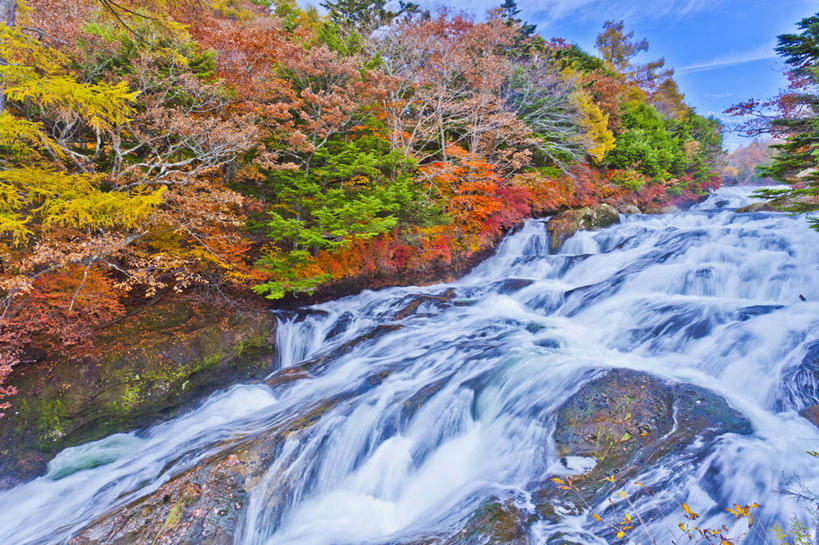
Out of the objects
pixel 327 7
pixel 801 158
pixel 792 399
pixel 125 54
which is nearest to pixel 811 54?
pixel 801 158

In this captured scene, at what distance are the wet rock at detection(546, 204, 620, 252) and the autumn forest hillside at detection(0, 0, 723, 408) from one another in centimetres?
130

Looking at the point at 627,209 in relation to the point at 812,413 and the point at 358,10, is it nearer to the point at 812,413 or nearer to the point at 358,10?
the point at 812,413

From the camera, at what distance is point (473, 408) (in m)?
5.16

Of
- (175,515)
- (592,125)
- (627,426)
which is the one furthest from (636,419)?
(592,125)

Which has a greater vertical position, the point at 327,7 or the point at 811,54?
the point at 327,7

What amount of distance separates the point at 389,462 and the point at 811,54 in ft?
30.7

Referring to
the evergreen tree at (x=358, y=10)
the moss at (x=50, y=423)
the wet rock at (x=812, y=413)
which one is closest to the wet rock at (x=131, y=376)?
the moss at (x=50, y=423)

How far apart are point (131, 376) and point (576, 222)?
46.2 ft

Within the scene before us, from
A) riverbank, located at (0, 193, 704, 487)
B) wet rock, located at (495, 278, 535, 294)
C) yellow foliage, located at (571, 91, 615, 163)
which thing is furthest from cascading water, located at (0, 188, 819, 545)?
yellow foliage, located at (571, 91, 615, 163)

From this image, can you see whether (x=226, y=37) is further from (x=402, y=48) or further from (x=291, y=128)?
(x=402, y=48)

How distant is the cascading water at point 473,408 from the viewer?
139 inches

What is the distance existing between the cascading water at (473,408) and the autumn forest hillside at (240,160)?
2.03 m

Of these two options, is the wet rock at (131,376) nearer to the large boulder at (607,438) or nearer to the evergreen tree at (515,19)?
the large boulder at (607,438)

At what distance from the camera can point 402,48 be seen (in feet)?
43.1
